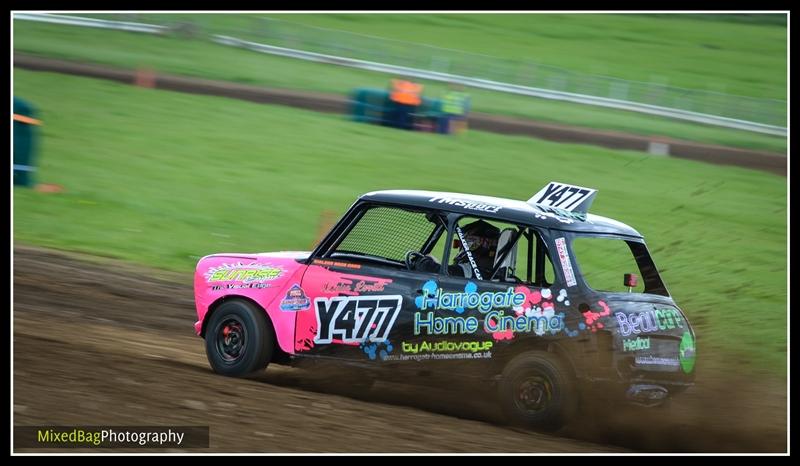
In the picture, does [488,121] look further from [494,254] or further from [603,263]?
[494,254]

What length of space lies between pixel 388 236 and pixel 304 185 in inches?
414

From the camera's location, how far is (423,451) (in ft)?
22.9

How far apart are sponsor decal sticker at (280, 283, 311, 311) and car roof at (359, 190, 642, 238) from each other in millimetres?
930

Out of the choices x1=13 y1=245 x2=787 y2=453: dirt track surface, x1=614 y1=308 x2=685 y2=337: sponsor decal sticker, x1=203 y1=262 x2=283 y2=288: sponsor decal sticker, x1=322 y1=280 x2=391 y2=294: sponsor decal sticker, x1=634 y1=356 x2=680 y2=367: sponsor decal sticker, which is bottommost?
x1=13 y1=245 x2=787 y2=453: dirt track surface

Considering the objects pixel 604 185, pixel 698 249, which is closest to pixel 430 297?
pixel 698 249

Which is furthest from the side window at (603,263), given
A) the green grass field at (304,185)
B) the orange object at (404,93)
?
the orange object at (404,93)

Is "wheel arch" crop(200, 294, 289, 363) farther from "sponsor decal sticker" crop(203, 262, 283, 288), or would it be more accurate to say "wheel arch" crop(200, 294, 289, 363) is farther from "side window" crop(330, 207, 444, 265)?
"side window" crop(330, 207, 444, 265)

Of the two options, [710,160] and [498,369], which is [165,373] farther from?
[710,160]

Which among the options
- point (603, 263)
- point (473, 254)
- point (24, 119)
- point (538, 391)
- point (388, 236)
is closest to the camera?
point (538, 391)

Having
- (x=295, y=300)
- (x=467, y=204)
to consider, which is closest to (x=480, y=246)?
(x=467, y=204)

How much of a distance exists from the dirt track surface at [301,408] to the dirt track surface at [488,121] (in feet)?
50.3

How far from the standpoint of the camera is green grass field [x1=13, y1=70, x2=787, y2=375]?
15227 mm

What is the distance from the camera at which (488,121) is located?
88.9 feet

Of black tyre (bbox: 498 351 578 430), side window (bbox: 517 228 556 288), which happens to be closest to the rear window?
side window (bbox: 517 228 556 288)
